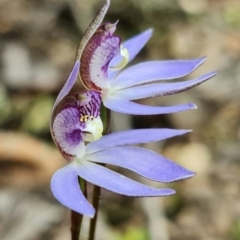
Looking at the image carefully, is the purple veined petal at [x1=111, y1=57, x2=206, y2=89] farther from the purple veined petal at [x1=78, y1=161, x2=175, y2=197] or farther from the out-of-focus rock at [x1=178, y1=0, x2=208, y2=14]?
the out-of-focus rock at [x1=178, y1=0, x2=208, y2=14]

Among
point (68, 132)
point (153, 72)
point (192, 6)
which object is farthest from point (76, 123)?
point (192, 6)

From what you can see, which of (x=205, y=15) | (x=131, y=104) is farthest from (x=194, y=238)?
(x=205, y=15)

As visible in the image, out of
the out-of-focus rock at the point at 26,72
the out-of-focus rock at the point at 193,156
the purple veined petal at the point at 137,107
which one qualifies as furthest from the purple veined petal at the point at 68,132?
the out-of-focus rock at the point at 26,72

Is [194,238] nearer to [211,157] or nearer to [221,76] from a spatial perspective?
[211,157]

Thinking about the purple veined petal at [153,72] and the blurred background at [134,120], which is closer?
the purple veined petal at [153,72]

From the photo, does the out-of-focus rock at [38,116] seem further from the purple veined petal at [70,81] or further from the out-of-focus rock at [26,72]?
the purple veined petal at [70,81]

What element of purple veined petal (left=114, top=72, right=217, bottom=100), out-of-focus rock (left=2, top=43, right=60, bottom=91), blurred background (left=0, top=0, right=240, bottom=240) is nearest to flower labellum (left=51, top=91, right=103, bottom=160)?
purple veined petal (left=114, top=72, right=217, bottom=100)
